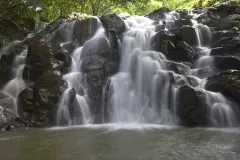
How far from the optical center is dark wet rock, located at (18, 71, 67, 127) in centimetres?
1152

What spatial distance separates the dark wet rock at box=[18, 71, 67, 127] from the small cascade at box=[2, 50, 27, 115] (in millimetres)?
824

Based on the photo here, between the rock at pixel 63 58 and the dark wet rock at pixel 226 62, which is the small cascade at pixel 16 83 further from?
the dark wet rock at pixel 226 62

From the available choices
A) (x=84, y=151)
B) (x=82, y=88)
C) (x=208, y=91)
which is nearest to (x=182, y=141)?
(x=84, y=151)

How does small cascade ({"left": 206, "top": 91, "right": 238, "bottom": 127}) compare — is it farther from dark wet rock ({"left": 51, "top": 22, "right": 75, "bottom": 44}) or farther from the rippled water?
dark wet rock ({"left": 51, "top": 22, "right": 75, "bottom": 44})

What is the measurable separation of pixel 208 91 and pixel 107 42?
6.60 m

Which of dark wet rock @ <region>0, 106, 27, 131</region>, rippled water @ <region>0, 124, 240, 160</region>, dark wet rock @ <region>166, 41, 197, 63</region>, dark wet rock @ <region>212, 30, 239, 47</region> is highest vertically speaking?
dark wet rock @ <region>212, 30, 239, 47</region>

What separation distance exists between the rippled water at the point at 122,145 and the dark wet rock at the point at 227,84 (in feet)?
7.26

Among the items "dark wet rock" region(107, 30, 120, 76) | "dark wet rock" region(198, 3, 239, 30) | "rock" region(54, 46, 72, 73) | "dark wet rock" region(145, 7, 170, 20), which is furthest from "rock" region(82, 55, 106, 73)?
"dark wet rock" region(145, 7, 170, 20)

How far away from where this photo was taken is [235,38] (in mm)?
14547

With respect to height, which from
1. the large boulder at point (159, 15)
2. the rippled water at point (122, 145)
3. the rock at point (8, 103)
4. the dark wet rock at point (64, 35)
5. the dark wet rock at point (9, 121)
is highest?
the large boulder at point (159, 15)

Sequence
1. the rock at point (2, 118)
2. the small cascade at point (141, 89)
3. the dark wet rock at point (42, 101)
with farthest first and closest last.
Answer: the small cascade at point (141, 89), the dark wet rock at point (42, 101), the rock at point (2, 118)

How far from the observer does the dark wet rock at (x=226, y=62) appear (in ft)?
41.4

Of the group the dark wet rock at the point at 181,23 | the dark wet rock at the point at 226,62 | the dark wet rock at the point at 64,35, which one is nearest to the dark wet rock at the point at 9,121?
the dark wet rock at the point at 64,35

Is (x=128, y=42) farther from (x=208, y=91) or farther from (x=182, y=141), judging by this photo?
(x=182, y=141)
